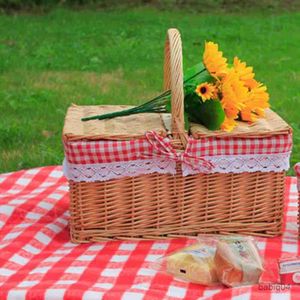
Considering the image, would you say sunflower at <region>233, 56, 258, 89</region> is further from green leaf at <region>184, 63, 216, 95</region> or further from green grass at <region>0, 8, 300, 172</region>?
green grass at <region>0, 8, 300, 172</region>

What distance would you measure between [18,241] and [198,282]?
670 millimetres

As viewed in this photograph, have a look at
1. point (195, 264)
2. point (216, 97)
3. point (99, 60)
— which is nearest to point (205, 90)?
point (216, 97)

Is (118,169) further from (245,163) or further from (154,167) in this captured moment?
(245,163)

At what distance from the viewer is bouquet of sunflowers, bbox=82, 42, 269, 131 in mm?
2586

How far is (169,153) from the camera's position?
101 inches

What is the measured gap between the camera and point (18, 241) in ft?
8.76

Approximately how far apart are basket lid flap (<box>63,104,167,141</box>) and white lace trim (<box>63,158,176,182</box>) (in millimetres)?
84

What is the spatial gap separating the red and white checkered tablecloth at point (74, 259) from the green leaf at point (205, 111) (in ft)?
1.23

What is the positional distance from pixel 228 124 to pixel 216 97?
9 cm

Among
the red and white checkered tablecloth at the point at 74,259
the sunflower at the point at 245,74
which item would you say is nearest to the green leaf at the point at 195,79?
the sunflower at the point at 245,74

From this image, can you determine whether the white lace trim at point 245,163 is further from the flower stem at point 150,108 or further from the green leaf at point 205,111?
the flower stem at point 150,108

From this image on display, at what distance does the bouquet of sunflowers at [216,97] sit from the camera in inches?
102

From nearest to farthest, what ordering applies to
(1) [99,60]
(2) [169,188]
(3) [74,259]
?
(3) [74,259], (2) [169,188], (1) [99,60]

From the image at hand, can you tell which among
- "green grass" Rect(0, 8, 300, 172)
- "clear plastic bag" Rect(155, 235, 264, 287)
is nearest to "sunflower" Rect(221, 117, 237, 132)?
"clear plastic bag" Rect(155, 235, 264, 287)
